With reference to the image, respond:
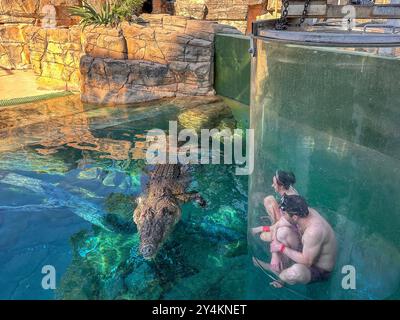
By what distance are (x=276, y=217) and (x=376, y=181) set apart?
2.49ft

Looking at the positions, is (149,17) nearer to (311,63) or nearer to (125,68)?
(125,68)

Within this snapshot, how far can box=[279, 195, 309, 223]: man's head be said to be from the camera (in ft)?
8.70

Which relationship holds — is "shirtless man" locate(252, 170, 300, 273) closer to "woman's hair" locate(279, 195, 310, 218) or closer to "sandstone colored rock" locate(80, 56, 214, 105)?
"woman's hair" locate(279, 195, 310, 218)

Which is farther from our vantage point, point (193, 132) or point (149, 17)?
point (149, 17)

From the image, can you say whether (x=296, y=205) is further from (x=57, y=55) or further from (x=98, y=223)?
(x=57, y=55)

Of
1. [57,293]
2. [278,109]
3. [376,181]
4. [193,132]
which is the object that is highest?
[278,109]

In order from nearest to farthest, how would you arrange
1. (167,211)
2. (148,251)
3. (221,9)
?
(148,251)
(167,211)
(221,9)

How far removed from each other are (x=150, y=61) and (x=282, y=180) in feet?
21.1

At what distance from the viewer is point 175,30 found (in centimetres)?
834

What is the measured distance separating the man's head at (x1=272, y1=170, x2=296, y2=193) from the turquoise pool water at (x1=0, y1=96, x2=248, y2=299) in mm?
1062

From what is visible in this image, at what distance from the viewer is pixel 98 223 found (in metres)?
4.33

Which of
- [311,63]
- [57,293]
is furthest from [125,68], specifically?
[311,63]

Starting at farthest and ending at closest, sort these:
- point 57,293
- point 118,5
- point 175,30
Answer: point 118,5
point 175,30
point 57,293

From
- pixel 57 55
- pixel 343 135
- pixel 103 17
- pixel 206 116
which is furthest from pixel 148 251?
pixel 57 55
